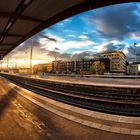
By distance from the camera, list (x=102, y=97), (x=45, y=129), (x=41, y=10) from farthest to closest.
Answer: (x=102, y=97), (x=41, y=10), (x=45, y=129)

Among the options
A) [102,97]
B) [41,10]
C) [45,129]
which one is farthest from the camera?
[102,97]

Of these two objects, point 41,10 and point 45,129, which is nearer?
point 45,129

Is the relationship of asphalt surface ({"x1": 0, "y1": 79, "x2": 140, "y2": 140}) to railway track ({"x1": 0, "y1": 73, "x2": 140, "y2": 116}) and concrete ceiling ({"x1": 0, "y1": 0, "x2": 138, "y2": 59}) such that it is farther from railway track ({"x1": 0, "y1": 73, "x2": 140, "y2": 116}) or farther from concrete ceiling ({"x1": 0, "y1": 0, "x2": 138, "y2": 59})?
concrete ceiling ({"x1": 0, "y1": 0, "x2": 138, "y2": 59})

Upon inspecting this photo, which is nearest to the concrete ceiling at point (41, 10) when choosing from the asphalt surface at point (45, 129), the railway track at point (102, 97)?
the asphalt surface at point (45, 129)

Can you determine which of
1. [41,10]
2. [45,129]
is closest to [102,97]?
[41,10]

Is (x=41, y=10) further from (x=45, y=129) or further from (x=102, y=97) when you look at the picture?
(x=102, y=97)

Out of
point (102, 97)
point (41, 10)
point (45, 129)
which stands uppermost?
point (41, 10)

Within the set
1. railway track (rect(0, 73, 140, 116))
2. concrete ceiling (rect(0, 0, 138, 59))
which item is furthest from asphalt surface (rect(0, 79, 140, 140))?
concrete ceiling (rect(0, 0, 138, 59))

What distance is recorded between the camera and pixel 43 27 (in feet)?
45.0

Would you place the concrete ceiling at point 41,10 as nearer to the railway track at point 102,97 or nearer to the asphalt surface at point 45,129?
the asphalt surface at point 45,129

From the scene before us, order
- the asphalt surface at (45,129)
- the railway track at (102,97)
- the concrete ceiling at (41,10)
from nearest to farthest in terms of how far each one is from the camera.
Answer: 1. the asphalt surface at (45,129)
2. the concrete ceiling at (41,10)
3. the railway track at (102,97)

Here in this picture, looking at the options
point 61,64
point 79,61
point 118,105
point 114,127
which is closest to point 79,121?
point 114,127

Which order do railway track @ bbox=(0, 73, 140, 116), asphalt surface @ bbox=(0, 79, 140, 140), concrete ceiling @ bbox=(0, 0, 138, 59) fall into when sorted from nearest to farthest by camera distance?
1. asphalt surface @ bbox=(0, 79, 140, 140)
2. concrete ceiling @ bbox=(0, 0, 138, 59)
3. railway track @ bbox=(0, 73, 140, 116)

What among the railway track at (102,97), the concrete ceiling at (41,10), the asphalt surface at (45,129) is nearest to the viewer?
the asphalt surface at (45,129)
